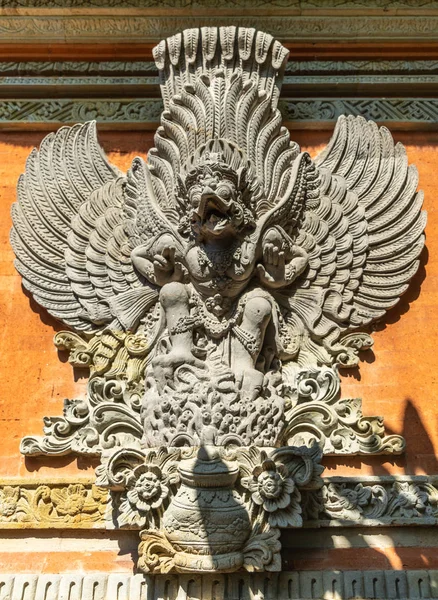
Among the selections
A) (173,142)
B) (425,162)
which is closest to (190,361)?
(173,142)

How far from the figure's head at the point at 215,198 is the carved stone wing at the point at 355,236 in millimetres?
705

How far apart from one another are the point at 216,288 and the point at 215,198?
0.69 m

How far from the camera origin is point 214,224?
16.5ft

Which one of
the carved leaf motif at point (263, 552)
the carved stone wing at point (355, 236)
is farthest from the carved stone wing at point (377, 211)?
the carved leaf motif at point (263, 552)

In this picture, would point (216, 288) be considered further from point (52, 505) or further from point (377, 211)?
point (52, 505)

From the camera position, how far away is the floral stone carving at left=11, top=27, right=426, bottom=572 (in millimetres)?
4473

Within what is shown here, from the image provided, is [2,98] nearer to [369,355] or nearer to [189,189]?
[189,189]

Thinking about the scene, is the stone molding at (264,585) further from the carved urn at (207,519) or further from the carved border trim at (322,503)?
the carved border trim at (322,503)

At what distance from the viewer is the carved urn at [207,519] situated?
4273 millimetres

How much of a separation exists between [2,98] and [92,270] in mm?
2428

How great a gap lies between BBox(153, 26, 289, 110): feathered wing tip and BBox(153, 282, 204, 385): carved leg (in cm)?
183

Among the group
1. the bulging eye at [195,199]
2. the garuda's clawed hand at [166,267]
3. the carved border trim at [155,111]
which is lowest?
the garuda's clawed hand at [166,267]

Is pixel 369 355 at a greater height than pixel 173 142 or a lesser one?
lesser

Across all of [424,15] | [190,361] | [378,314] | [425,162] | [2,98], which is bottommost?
[190,361]
